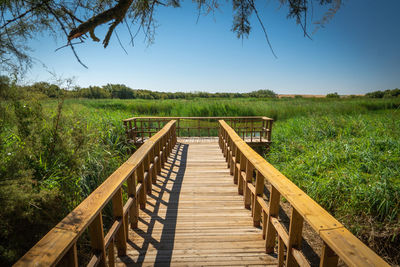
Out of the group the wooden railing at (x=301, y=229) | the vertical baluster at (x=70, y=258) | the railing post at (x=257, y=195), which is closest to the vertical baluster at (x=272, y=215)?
the wooden railing at (x=301, y=229)

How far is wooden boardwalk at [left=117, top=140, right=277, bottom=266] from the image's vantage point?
6.34 ft

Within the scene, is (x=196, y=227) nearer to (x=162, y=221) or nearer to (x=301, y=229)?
(x=162, y=221)

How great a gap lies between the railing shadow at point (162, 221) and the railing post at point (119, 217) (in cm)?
9

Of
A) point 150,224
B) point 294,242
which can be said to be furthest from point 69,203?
point 294,242

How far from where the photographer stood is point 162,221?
2.58m

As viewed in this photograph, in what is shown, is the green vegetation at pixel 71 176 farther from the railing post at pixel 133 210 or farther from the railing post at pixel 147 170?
the railing post at pixel 147 170

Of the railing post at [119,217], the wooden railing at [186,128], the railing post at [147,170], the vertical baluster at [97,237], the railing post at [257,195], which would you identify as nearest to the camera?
the vertical baluster at [97,237]

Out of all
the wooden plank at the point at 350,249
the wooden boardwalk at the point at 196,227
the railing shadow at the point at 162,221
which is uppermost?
the wooden plank at the point at 350,249

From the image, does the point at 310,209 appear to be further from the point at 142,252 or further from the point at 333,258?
the point at 142,252

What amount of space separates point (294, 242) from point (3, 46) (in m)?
2.37

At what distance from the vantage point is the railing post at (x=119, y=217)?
1.81 m

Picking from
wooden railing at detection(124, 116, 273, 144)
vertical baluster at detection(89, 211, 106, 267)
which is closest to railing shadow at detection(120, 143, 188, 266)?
vertical baluster at detection(89, 211, 106, 267)

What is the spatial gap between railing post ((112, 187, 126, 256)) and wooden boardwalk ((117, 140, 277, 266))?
0.09m

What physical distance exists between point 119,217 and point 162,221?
0.84 meters
